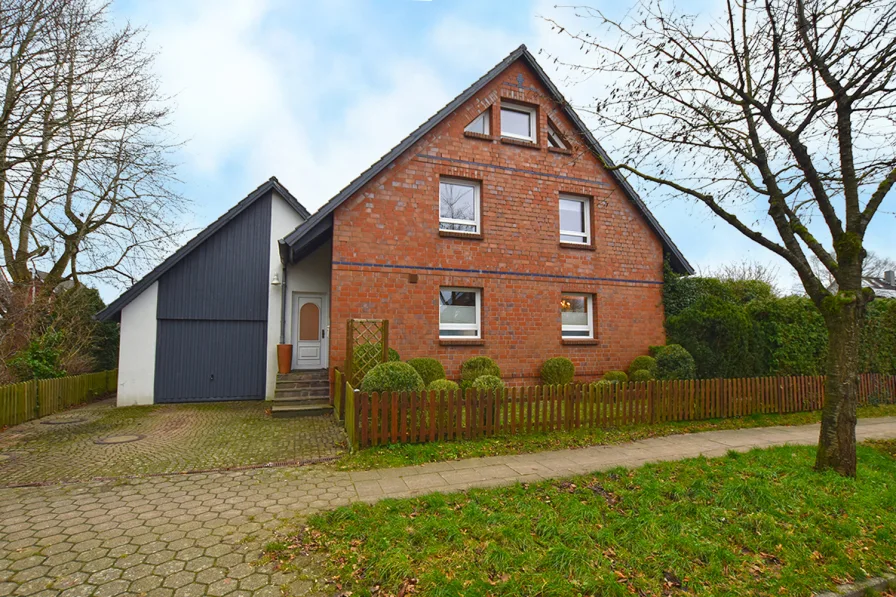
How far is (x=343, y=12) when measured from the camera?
661cm

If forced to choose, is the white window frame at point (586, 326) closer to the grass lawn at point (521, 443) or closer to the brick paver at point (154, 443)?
the grass lawn at point (521, 443)

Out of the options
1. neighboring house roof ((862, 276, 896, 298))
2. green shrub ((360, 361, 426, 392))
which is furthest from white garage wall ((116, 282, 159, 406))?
neighboring house roof ((862, 276, 896, 298))

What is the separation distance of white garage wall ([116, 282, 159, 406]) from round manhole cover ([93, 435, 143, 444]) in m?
4.37

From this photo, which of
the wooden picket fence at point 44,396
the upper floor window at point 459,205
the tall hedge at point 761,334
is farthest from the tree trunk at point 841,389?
the wooden picket fence at point 44,396

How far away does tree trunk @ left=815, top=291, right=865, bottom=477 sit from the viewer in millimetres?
5480

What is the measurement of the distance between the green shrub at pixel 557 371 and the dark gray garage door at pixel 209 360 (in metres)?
8.42

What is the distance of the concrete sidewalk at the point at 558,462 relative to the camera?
5102 millimetres

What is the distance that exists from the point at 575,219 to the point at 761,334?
226 inches

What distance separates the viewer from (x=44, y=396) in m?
9.82

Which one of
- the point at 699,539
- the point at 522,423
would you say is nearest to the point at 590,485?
the point at 699,539

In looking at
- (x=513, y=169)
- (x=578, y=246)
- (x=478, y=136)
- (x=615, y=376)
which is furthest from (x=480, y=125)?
(x=615, y=376)

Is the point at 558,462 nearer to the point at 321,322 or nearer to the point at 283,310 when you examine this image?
the point at 321,322

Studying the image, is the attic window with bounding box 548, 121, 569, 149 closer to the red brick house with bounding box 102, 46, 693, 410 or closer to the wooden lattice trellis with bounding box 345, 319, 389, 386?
the red brick house with bounding box 102, 46, 693, 410

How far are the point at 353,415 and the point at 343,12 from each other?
6.44 metres
